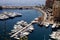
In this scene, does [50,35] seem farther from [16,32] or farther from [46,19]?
[46,19]

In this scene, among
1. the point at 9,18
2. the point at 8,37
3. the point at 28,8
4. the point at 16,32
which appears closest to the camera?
the point at 8,37

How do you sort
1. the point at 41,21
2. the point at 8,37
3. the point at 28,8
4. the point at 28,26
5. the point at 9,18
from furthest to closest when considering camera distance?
the point at 28,8 → the point at 9,18 → the point at 41,21 → the point at 28,26 → the point at 8,37

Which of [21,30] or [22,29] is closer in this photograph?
[21,30]

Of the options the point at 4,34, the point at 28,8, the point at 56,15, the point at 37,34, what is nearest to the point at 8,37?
the point at 4,34

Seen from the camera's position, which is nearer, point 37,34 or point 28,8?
point 37,34

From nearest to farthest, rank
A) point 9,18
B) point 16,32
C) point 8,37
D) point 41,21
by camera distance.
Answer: point 8,37 < point 16,32 < point 41,21 < point 9,18

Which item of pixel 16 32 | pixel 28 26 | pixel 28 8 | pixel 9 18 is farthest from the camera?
pixel 28 8

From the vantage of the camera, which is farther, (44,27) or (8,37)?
(44,27)

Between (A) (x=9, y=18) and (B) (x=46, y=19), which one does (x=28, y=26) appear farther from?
(A) (x=9, y=18)

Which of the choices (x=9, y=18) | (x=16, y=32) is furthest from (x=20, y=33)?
(x=9, y=18)
